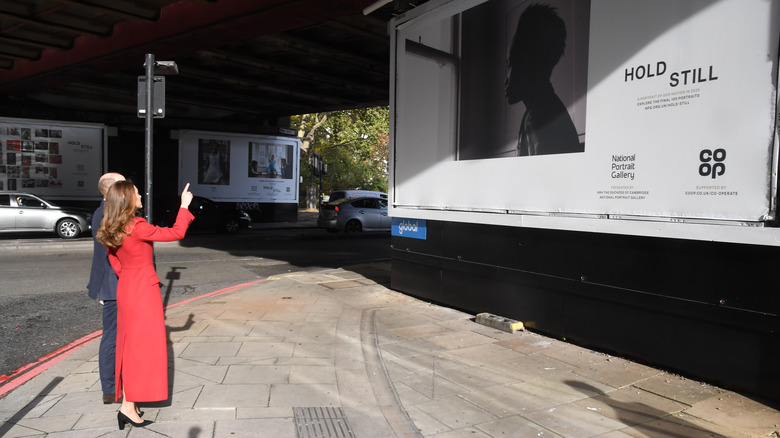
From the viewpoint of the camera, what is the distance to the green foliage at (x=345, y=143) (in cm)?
3397

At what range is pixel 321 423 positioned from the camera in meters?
3.75

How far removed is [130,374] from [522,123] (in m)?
4.67

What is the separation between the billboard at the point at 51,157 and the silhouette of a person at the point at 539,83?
20.1 meters

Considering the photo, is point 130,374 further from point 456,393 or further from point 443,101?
point 443,101

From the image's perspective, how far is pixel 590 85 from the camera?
5.33 meters

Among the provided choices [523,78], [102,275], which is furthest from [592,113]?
[102,275]

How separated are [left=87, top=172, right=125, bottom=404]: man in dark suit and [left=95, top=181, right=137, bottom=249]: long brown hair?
0.43m

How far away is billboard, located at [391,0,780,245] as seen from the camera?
4160 mm

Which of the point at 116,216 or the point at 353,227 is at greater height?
the point at 116,216

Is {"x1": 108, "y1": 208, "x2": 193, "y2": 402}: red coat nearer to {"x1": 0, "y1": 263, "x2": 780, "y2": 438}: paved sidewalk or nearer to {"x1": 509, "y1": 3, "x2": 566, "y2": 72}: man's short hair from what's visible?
{"x1": 0, "y1": 263, "x2": 780, "y2": 438}: paved sidewalk

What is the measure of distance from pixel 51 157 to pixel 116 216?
20.5 m

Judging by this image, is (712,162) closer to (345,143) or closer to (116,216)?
(116,216)

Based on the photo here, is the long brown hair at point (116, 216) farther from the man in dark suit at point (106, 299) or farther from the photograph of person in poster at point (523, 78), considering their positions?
the photograph of person in poster at point (523, 78)

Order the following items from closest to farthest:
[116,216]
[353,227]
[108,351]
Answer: [116,216] → [108,351] → [353,227]
